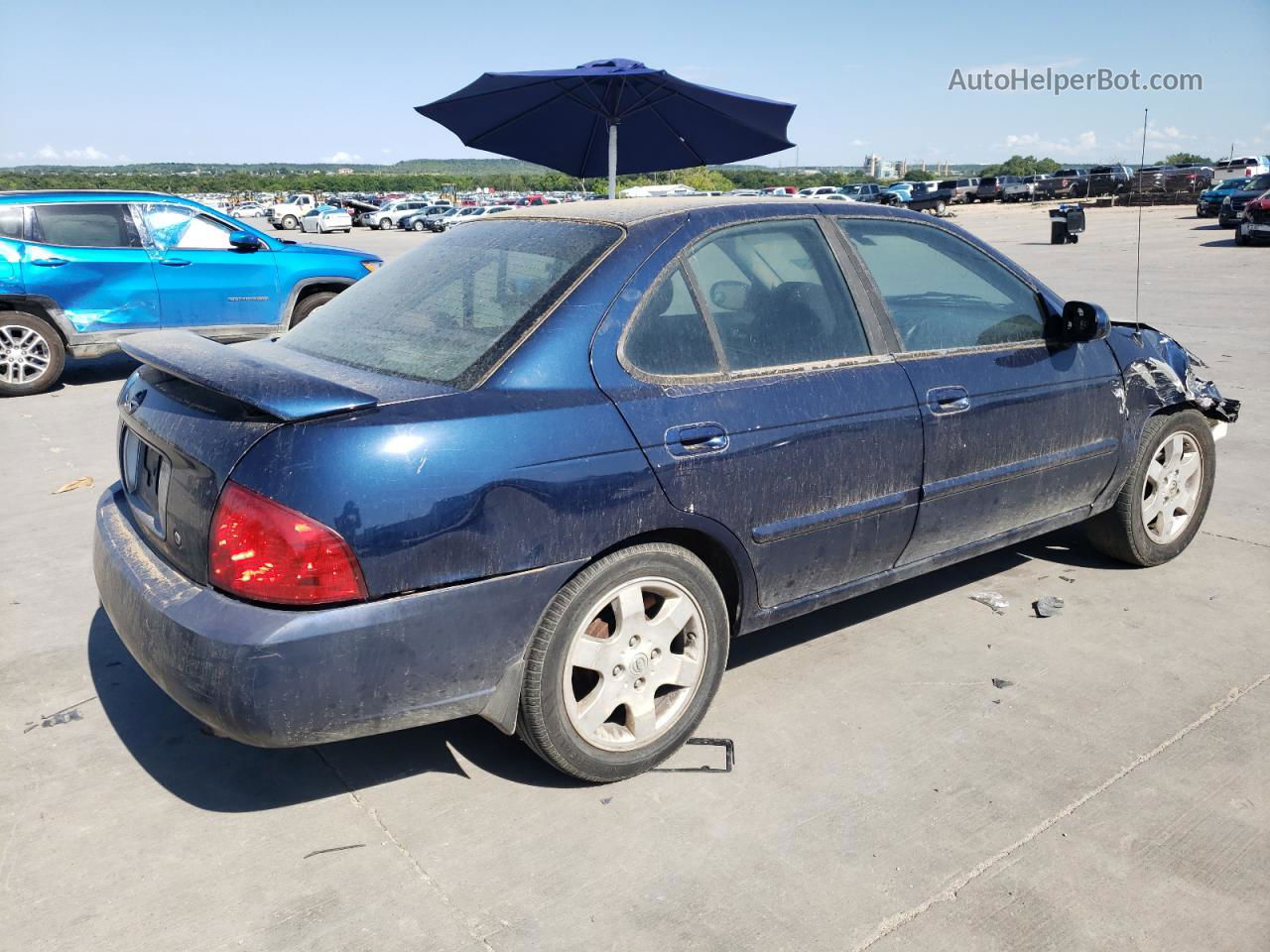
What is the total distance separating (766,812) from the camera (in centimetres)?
294

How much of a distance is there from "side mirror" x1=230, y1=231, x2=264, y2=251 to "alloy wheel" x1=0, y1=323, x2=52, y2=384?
181 cm

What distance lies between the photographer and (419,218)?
54406 millimetres

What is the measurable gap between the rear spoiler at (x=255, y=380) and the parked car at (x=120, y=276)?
571cm

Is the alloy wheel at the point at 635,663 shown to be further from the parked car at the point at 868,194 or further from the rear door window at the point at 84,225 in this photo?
the parked car at the point at 868,194

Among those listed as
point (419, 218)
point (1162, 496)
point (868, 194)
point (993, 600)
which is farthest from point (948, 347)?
point (419, 218)

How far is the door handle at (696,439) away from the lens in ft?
9.77

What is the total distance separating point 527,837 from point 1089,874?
146cm

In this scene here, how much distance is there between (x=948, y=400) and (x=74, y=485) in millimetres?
5073

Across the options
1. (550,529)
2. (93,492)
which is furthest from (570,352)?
(93,492)

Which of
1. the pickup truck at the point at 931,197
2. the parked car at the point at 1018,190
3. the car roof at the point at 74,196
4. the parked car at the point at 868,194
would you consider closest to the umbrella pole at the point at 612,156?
the car roof at the point at 74,196

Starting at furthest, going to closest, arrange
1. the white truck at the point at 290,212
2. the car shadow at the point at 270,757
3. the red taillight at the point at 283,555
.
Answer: the white truck at the point at 290,212, the car shadow at the point at 270,757, the red taillight at the point at 283,555

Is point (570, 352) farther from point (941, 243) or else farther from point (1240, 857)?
point (1240, 857)

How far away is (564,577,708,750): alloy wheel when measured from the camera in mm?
2938

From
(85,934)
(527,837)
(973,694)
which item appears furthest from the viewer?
Result: (973,694)
